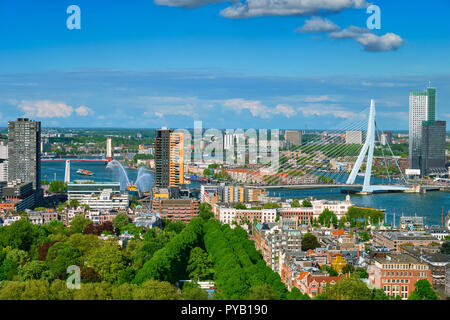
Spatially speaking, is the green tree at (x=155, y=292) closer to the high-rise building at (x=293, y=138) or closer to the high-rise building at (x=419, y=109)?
the high-rise building at (x=419, y=109)

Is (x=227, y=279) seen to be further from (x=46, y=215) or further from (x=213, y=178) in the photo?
(x=213, y=178)

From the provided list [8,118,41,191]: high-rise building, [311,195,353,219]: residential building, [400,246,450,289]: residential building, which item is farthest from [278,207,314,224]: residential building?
[8,118,41,191]: high-rise building

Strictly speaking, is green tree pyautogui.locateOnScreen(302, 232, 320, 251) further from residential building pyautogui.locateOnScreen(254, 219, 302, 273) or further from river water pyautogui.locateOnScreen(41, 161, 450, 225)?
river water pyautogui.locateOnScreen(41, 161, 450, 225)

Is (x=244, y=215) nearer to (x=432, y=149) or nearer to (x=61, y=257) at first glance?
(x=61, y=257)

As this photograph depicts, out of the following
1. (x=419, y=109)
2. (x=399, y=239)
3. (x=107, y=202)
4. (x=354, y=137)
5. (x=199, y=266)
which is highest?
(x=419, y=109)

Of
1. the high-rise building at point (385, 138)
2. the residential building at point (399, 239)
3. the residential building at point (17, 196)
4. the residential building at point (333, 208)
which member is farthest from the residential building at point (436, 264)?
the high-rise building at point (385, 138)

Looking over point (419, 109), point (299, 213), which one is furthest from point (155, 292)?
point (419, 109)

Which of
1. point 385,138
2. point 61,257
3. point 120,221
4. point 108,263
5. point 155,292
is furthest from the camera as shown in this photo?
point 385,138
